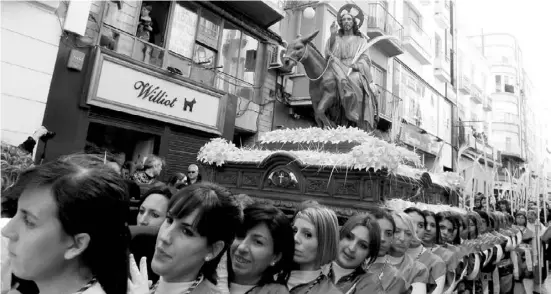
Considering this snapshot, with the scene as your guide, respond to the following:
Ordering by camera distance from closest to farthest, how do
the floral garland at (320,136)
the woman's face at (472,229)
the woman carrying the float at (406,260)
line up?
1. the woman carrying the float at (406,260)
2. the woman's face at (472,229)
3. the floral garland at (320,136)

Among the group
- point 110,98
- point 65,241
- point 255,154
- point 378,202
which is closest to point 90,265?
point 65,241

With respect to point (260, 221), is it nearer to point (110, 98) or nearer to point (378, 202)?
point (378, 202)

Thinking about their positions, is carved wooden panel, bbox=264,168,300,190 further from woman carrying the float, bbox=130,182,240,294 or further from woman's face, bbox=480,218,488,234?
woman carrying the float, bbox=130,182,240,294

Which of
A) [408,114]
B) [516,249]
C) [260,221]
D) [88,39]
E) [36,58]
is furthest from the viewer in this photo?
[408,114]

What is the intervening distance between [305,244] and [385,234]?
88cm

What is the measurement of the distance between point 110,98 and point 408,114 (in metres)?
14.9

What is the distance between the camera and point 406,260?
3.08m

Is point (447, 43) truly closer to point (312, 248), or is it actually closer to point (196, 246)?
point (312, 248)

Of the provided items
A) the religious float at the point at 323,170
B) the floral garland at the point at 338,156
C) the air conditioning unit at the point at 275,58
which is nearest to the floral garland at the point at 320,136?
the religious float at the point at 323,170

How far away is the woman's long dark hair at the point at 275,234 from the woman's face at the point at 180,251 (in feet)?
1.48

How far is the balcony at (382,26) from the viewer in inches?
620

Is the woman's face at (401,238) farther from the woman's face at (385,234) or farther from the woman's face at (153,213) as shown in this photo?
the woman's face at (153,213)

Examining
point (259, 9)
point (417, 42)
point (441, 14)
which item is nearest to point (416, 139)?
point (417, 42)

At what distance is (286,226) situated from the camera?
7.16ft
